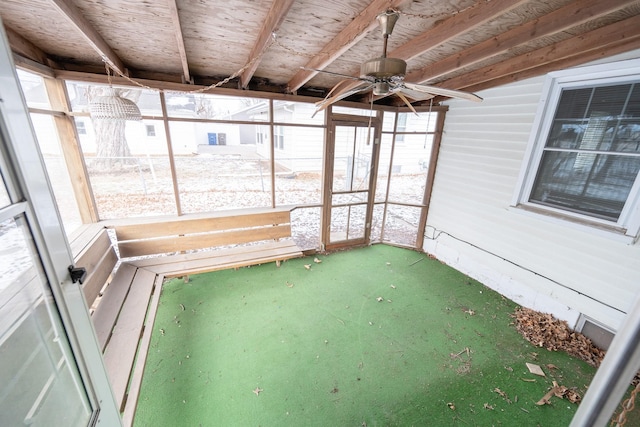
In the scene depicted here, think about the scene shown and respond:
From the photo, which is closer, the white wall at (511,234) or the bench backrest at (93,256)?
the bench backrest at (93,256)

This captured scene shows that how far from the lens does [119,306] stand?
2.40 metres

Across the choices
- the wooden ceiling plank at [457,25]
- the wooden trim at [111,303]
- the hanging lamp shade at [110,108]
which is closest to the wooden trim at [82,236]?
the wooden trim at [111,303]

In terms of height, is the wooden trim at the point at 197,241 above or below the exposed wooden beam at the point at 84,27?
below

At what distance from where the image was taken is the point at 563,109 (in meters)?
2.81

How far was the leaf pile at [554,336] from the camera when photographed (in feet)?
8.49

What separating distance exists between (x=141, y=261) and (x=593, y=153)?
532 cm

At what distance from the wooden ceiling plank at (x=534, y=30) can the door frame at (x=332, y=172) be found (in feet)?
3.86

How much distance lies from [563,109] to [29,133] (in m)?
4.23

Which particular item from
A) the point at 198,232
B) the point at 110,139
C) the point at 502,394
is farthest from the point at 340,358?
the point at 110,139

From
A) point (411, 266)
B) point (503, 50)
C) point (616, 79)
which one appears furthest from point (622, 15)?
point (411, 266)

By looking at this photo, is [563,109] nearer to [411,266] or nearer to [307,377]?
[411,266]

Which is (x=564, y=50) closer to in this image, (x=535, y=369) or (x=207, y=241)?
(x=535, y=369)

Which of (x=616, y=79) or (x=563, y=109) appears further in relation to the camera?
(x=563, y=109)

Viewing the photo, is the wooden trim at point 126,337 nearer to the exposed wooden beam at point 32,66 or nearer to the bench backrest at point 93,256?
the bench backrest at point 93,256
